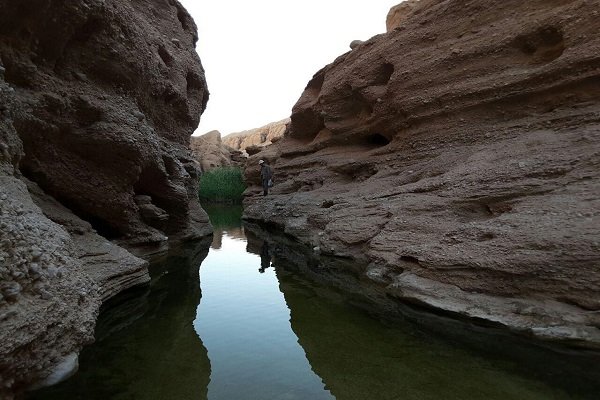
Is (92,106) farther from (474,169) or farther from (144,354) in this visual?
(474,169)

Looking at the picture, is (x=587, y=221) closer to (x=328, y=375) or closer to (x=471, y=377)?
(x=471, y=377)

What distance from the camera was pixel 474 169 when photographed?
785 cm

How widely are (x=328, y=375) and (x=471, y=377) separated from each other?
1433 mm

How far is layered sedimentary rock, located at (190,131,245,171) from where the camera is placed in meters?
47.8

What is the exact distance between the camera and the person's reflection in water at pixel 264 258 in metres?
9.47

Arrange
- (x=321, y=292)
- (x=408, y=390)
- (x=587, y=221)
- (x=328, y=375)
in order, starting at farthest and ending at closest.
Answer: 1. (x=321, y=292)
2. (x=587, y=221)
3. (x=328, y=375)
4. (x=408, y=390)

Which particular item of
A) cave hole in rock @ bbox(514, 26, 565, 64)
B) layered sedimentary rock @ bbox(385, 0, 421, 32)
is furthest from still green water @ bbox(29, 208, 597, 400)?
layered sedimentary rock @ bbox(385, 0, 421, 32)

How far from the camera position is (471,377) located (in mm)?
3789

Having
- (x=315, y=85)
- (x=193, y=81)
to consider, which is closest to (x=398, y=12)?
(x=315, y=85)

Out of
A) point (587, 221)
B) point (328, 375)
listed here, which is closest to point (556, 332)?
point (587, 221)

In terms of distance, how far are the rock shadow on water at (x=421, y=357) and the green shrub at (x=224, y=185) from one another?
3264 cm

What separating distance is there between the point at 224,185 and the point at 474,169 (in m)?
32.8

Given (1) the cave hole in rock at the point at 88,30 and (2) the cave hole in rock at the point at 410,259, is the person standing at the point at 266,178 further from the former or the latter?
(2) the cave hole in rock at the point at 410,259

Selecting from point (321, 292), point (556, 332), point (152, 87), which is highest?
point (152, 87)
